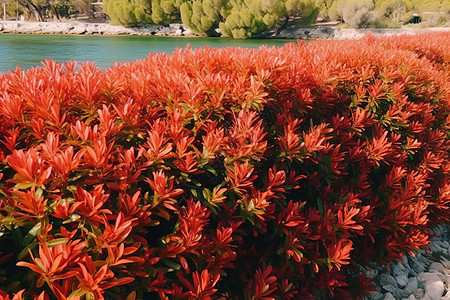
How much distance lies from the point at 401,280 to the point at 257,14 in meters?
47.9

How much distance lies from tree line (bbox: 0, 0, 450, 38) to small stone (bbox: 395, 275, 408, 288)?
148 feet

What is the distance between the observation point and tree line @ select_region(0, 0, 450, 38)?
47.3m

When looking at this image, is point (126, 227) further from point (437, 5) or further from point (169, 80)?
point (437, 5)

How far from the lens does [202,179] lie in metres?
2.13

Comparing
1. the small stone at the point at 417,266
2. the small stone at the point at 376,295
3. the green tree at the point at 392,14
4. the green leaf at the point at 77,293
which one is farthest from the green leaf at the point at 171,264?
the green tree at the point at 392,14

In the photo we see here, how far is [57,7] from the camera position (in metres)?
64.8

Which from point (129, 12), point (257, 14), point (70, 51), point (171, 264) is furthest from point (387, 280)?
point (129, 12)

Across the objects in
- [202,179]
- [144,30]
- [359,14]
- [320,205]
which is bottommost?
[320,205]

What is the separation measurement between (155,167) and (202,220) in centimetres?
32

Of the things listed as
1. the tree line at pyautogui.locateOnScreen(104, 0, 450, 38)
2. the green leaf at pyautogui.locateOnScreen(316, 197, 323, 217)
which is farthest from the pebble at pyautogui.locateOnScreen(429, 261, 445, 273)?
the tree line at pyautogui.locateOnScreen(104, 0, 450, 38)

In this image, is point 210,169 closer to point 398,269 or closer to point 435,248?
point 398,269

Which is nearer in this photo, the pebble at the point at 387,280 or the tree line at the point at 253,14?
the pebble at the point at 387,280

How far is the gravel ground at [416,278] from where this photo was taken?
3178 mm

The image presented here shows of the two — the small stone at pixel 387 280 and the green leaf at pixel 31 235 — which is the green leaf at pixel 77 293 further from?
the small stone at pixel 387 280
